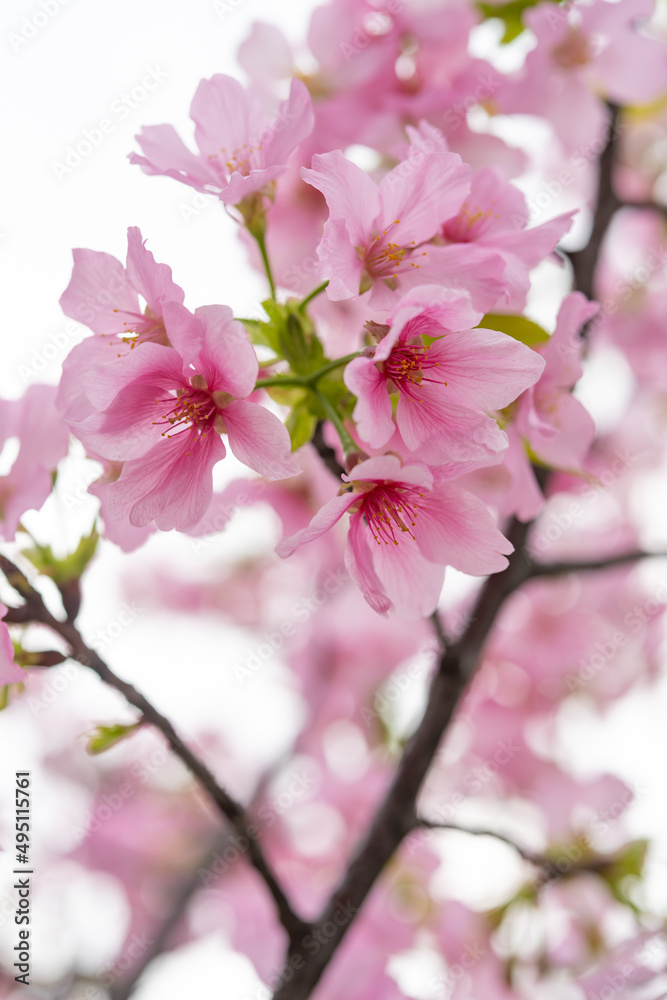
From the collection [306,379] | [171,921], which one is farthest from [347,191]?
[171,921]

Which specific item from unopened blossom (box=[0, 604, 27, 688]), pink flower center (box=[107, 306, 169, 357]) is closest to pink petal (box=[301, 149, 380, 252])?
pink flower center (box=[107, 306, 169, 357])

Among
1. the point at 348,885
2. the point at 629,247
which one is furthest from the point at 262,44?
the point at 629,247

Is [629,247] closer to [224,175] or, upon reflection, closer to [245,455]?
[224,175]

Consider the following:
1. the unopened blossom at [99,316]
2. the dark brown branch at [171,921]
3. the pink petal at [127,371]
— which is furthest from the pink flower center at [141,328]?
the dark brown branch at [171,921]

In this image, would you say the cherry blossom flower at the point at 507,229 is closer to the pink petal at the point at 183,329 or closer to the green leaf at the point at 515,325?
the green leaf at the point at 515,325

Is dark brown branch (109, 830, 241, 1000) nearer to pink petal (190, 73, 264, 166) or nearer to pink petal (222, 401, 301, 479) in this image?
pink petal (222, 401, 301, 479)

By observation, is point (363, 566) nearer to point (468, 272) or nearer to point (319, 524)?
point (319, 524)
